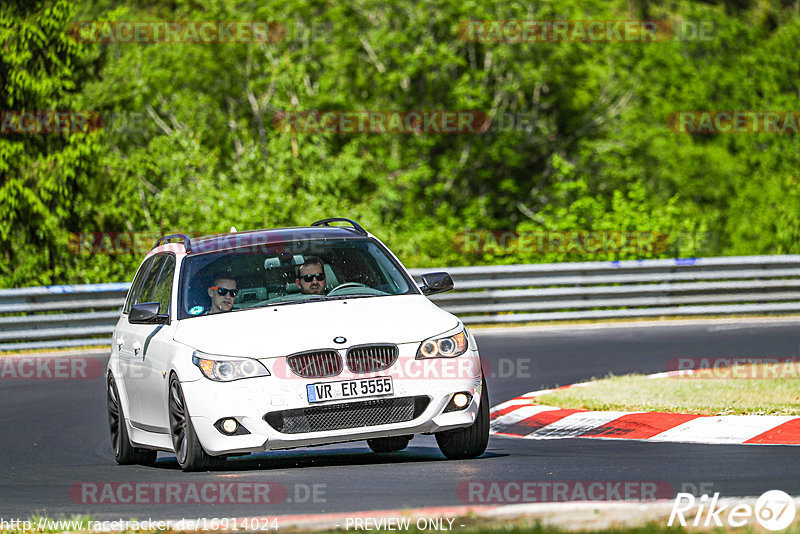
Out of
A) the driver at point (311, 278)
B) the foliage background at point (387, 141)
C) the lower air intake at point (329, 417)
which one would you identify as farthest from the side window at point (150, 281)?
the foliage background at point (387, 141)

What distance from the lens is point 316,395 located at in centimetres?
841

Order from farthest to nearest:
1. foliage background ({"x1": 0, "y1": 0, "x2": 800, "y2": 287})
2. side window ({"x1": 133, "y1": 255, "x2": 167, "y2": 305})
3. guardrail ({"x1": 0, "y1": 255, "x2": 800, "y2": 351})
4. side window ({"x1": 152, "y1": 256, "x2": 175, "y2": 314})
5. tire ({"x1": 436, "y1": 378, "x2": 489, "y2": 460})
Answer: foliage background ({"x1": 0, "y1": 0, "x2": 800, "y2": 287}) → guardrail ({"x1": 0, "y1": 255, "x2": 800, "y2": 351}) → side window ({"x1": 133, "y1": 255, "x2": 167, "y2": 305}) → side window ({"x1": 152, "y1": 256, "x2": 175, "y2": 314}) → tire ({"x1": 436, "y1": 378, "x2": 489, "y2": 460})

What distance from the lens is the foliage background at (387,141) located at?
79.5 feet

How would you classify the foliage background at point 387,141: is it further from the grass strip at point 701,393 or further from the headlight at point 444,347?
the headlight at point 444,347

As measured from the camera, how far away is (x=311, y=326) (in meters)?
8.63

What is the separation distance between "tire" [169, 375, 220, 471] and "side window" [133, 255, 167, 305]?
1.89m

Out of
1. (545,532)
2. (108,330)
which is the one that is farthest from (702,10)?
(545,532)

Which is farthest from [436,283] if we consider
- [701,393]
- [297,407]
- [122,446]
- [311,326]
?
[701,393]

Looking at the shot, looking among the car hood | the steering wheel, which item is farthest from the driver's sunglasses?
the steering wheel

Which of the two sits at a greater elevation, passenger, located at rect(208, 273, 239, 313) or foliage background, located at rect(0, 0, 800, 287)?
passenger, located at rect(208, 273, 239, 313)

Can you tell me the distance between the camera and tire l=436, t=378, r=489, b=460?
9.00 m

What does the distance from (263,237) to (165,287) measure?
81 centimetres

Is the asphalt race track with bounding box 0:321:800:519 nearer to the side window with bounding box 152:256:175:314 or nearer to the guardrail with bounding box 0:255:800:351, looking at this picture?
the side window with bounding box 152:256:175:314

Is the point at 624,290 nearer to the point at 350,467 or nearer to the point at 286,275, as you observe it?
the point at 286,275
